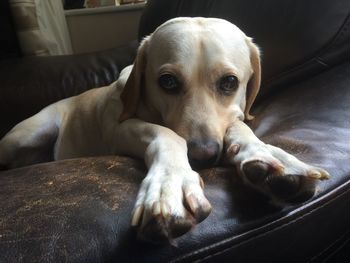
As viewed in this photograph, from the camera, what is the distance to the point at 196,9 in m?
1.90

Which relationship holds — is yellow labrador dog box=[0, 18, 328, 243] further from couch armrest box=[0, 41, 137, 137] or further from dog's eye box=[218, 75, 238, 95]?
couch armrest box=[0, 41, 137, 137]

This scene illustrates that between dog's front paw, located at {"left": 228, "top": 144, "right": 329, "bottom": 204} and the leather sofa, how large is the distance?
25mm

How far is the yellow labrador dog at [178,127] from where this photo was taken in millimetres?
787

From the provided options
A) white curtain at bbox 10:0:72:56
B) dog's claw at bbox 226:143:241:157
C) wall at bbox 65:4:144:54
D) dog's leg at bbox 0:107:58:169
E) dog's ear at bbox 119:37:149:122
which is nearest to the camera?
dog's claw at bbox 226:143:241:157

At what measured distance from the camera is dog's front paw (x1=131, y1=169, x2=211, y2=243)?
693mm

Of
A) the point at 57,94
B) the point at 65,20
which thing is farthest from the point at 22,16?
the point at 57,94

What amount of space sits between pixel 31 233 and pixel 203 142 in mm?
523

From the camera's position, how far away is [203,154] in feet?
3.55

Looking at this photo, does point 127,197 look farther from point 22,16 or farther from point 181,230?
point 22,16

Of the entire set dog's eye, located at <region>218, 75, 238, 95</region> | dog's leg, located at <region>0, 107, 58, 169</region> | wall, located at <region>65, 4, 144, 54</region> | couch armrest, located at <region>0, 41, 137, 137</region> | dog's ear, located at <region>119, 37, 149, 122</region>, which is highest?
dog's eye, located at <region>218, 75, 238, 95</region>

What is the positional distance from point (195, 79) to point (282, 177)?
57 cm

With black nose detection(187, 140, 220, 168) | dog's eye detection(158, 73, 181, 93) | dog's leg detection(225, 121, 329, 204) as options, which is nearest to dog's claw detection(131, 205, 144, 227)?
dog's leg detection(225, 121, 329, 204)

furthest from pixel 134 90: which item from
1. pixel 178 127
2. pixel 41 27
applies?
pixel 41 27

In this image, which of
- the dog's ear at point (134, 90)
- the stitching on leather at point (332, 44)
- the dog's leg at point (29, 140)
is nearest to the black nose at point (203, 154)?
the dog's ear at point (134, 90)
